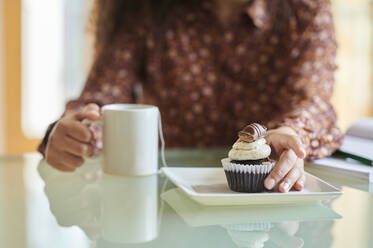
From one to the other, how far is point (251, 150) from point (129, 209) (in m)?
0.20

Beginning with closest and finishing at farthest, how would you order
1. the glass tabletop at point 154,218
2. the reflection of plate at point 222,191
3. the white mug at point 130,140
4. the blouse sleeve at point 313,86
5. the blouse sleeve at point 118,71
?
the glass tabletop at point 154,218
the reflection of plate at point 222,191
the white mug at point 130,140
the blouse sleeve at point 313,86
the blouse sleeve at point 118,71

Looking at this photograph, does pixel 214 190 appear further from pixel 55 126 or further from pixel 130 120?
pixel 55 126

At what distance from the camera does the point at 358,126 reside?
49.3 inches

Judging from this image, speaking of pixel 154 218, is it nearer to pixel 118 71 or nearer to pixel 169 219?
pixel 169 219

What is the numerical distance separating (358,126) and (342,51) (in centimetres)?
231

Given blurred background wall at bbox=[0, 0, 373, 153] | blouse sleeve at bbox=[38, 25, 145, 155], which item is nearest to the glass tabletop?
blouse sleeve at bbox=[38, 25, 145, 155]

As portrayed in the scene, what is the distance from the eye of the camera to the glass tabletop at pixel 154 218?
2.03ft

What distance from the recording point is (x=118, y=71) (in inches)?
58.9

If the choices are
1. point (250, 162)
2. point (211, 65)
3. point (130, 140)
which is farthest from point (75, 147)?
point (211, 65)

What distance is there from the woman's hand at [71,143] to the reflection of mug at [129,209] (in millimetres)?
81

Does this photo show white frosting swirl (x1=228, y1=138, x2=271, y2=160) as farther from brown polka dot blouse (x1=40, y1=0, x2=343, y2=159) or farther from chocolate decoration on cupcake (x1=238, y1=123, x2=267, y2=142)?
brown polka dot blouse (x1=40, y1=0, x2=343, y2=159)

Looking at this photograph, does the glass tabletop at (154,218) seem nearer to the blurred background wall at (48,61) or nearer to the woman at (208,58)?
the woman at (208,58)

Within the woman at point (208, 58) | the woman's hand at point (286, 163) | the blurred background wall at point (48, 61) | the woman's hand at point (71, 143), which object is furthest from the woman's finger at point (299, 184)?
the blurred background wall at point (48, 61)

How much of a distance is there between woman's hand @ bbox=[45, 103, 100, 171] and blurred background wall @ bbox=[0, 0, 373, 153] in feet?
7.22
